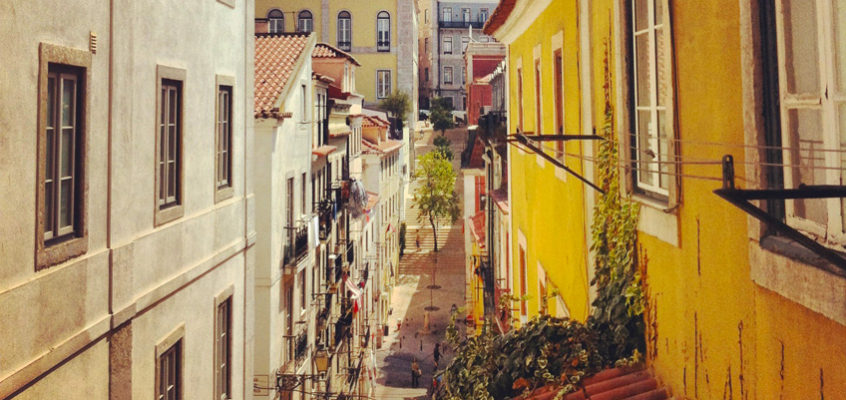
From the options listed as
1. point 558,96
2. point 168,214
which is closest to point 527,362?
point 558,96

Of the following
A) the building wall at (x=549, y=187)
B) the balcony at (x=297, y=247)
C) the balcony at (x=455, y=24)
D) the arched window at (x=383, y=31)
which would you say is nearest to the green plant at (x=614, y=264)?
the building wall at (x=549, y=187)

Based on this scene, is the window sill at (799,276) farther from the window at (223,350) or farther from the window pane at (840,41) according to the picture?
the window at (223,350)

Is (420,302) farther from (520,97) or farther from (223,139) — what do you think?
(223,139)

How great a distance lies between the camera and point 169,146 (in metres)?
8.33

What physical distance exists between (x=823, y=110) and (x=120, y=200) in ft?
20.7

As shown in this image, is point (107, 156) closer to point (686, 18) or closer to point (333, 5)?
point (686, 18)

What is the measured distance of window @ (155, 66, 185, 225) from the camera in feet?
26.0

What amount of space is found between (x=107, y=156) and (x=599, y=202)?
4.61 metres

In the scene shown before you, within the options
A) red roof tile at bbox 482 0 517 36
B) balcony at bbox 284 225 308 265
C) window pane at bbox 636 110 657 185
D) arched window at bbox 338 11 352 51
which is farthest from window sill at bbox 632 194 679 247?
arched window at bbox 338 11 352 51

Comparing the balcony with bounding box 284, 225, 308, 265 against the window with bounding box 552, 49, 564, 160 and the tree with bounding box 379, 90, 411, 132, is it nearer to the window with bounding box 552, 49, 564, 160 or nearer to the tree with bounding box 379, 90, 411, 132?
the window with bounding box 552, 49, 564, 160

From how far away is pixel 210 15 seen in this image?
950 cm

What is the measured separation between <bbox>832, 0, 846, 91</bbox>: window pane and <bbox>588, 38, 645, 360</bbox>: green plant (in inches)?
95.5

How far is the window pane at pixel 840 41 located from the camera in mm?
2428

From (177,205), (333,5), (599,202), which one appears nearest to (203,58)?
(177,205)
